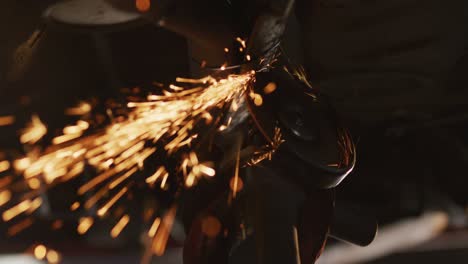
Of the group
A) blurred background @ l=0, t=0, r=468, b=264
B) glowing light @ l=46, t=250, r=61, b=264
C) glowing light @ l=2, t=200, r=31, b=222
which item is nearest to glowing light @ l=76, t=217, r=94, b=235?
blurred background @ l=0, t=0, r=468, b=264

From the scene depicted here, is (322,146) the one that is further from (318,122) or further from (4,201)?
(4,201)

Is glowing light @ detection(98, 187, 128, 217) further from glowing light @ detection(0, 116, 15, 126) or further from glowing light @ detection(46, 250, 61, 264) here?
glowing light @ detection(0, 116, 15, 126)

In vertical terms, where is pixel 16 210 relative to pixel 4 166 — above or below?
below

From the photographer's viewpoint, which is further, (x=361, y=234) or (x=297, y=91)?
(x=361, y=234)

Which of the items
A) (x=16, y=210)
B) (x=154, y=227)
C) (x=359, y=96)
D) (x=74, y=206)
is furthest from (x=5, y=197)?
(x=359, y=96)

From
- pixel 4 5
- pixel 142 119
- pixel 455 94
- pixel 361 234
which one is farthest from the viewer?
pixel 455 94

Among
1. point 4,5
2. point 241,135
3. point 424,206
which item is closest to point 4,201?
point 4,5

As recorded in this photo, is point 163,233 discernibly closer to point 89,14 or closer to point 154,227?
point 154,227

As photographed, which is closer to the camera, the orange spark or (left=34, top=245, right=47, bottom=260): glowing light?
(left=34, top=245, right=47, bottom=260): glowing light

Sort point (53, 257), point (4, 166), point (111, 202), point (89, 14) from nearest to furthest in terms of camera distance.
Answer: point (89, 14)
point (53, 257)
point (4, 166)
point (111, 202)

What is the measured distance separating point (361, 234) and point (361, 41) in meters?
0.91

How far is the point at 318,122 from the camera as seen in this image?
862 mm

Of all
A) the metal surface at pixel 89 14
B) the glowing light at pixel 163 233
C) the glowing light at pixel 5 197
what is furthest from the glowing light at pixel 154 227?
the metal surface at pixel 89 14

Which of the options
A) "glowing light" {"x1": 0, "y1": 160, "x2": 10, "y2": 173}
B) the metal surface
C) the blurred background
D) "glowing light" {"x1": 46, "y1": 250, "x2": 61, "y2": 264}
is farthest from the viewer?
"glowing light" {"x1": 0, "y1": 160, "x2": 10, "y2": 173}
